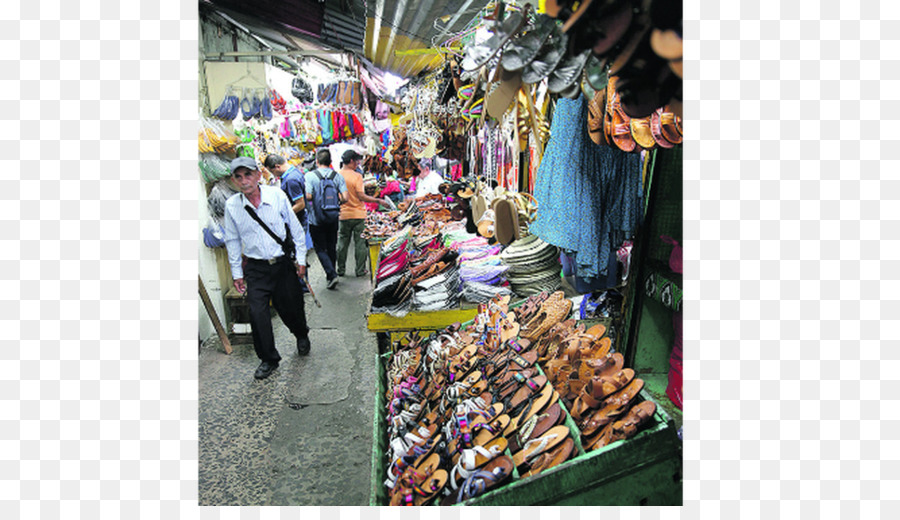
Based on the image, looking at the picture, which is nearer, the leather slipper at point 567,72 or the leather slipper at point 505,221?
the leather slipper at point 567,72

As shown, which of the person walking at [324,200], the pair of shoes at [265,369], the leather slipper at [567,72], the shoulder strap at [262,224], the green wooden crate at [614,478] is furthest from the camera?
the person walking at [324,200]

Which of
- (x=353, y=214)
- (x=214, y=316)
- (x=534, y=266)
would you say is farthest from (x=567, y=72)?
(x=353, y=214)

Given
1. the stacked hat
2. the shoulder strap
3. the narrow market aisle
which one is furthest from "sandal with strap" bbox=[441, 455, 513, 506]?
the shoulder strap

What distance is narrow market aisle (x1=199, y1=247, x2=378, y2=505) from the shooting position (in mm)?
2602

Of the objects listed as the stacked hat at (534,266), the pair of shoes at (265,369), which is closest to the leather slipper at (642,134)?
the stacked hat at (534,266)

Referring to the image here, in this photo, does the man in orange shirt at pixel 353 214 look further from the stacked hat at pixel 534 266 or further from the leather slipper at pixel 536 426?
the leather slipper at pixel 536 426

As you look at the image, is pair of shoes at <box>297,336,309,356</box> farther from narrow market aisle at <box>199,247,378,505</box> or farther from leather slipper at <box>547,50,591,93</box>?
leather slipper at <box>547,50,591,93</box>

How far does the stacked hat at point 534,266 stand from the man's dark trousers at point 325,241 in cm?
386

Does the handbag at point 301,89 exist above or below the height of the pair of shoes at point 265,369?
above

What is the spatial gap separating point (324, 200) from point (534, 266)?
392 cm

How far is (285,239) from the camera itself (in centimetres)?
371

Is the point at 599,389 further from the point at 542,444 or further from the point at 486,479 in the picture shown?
the point at 486,479

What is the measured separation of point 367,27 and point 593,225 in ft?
14.8

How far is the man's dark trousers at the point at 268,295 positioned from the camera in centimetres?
375
